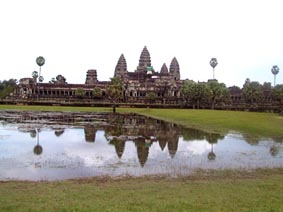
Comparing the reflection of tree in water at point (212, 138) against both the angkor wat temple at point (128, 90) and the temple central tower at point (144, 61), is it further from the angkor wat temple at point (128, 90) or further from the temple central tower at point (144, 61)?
the temple central tower at point (144, 61)

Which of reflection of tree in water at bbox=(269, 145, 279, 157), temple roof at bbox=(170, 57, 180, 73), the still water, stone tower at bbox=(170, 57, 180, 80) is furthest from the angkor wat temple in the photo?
reflection of tree in water at bbox=(269, 145, 279, 157)

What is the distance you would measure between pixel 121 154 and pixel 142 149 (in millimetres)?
2617

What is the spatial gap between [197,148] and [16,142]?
11.5 metres

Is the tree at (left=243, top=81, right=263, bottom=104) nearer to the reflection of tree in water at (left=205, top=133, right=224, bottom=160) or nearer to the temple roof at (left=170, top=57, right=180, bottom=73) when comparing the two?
A: the temple roof at (left=170, top=57, right=180, bottom=73)

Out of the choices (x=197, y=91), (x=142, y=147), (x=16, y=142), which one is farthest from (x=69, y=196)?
(x=197, y=91)

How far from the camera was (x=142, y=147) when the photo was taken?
80.6 feet

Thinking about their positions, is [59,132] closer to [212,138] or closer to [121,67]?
[212,138]

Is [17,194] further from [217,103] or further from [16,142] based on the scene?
[217,103]

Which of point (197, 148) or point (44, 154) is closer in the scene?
point (44, 154)

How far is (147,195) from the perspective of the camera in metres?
11.8

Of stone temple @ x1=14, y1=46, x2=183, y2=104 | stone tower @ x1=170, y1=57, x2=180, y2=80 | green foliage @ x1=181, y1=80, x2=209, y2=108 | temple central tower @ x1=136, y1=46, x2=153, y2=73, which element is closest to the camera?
green foliage @ x1=181, y1=80, x2=209, y2=108

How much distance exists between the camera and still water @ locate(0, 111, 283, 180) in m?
16.6

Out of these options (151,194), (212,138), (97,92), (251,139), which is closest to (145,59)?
(97,92)

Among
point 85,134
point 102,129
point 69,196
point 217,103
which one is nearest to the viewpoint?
point 69,196
